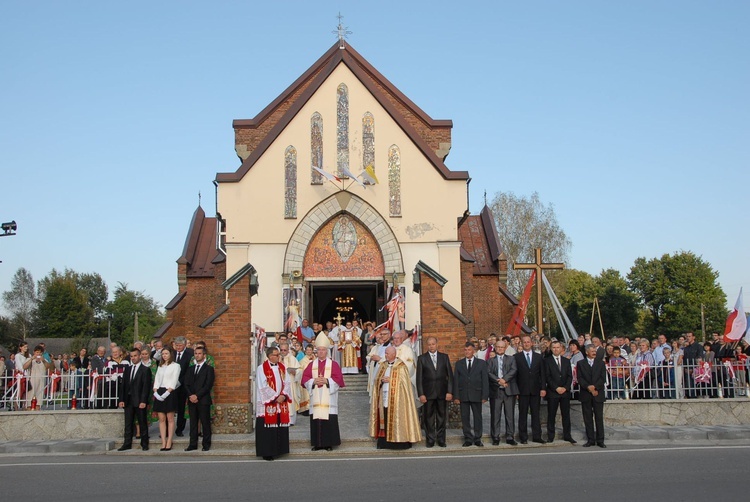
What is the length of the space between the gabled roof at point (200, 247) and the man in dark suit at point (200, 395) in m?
17.3

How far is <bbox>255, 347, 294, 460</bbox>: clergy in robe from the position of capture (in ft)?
42.4

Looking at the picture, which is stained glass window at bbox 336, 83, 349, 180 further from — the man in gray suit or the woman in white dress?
the woman in white dress

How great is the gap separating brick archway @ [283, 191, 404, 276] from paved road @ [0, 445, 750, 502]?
13330 millimetres

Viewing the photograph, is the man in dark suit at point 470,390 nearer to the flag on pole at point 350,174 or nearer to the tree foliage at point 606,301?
the flag on pole at point 350,174

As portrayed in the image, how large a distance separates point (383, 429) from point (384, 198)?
13587 millimetres

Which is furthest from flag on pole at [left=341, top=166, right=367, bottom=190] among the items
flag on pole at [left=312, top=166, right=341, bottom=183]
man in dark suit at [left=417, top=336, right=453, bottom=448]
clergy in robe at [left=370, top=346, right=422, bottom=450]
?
clergy in robe at [left=370, top=346, right=422, bottom=450]

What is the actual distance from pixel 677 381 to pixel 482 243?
2075cm

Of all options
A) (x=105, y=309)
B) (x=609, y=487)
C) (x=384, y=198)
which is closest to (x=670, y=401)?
(x=609, y=487)

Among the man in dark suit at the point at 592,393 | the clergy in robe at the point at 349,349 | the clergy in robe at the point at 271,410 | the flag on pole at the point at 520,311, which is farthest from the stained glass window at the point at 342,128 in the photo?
the man in dark suit at the point at 592,393

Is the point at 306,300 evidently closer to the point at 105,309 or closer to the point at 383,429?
the point at 383,429

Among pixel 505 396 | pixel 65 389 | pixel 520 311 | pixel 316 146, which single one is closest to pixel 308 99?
pixel 316 146

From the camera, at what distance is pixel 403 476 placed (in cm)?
1058

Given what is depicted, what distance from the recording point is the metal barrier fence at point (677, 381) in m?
15.9

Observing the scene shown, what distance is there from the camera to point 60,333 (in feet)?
294
